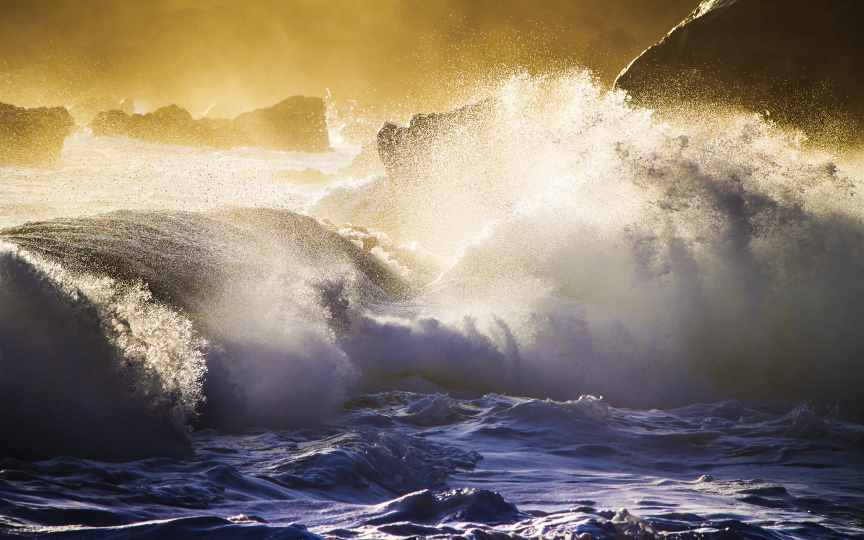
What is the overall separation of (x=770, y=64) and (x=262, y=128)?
38438mm

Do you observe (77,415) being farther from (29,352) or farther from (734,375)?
(734,375)

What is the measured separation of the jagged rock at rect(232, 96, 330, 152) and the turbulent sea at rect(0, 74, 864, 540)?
28826mm

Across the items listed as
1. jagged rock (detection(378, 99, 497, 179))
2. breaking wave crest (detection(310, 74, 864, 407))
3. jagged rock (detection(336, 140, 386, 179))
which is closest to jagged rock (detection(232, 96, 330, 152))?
jagged rock (detection(336, 140, 386, 179))

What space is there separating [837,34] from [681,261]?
9.30 meters

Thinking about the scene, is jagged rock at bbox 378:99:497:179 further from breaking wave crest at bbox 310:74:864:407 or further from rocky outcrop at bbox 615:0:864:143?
breaking wave crest at bbox 310:74:864:407

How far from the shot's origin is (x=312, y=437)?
5.71 metres

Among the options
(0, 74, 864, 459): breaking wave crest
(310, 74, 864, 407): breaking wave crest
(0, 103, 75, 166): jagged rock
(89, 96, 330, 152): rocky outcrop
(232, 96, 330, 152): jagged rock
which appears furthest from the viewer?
(232, 96, 330, 152): jagged rock

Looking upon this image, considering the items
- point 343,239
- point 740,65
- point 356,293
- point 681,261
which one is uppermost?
point 740,65

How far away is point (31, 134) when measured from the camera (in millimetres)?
20062

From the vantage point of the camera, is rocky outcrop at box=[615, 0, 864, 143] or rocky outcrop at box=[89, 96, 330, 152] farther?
rocky outcrop at box=[89, 96, 330, 152]

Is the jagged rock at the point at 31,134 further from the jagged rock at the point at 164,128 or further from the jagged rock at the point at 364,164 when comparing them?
the jagged rock at the point at 364,164

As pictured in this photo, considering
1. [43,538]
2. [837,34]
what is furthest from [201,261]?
[837,34]

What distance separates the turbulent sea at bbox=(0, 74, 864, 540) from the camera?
4020 millimetres

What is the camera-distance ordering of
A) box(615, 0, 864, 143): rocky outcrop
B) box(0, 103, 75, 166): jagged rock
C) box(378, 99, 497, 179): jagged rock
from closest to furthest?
1. box(615, 0, 864, 143): rocky outcrop
2. box(0, 103, 75, 166): jagged rock
3. box(378, 99, 497, 179): jagged rock
